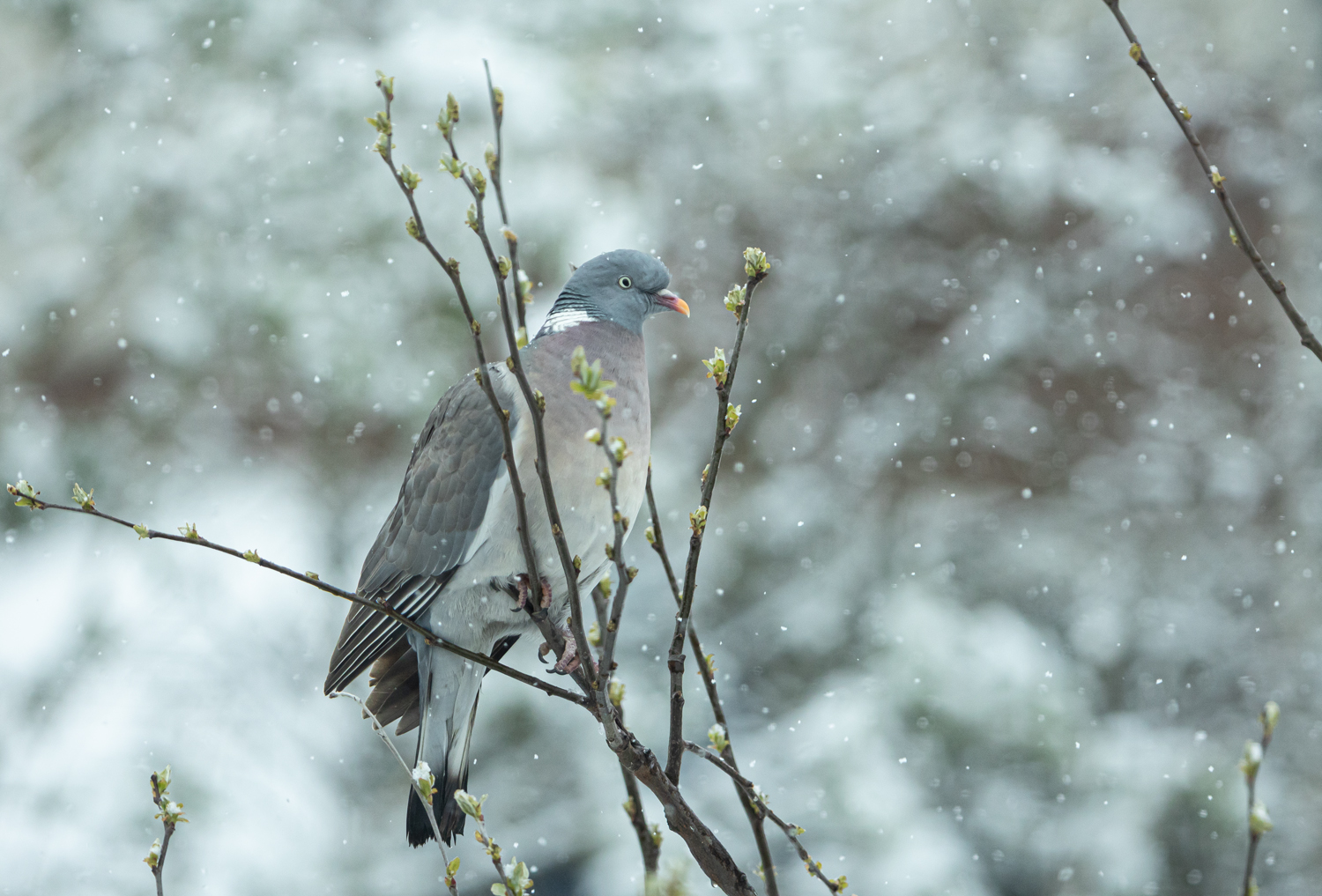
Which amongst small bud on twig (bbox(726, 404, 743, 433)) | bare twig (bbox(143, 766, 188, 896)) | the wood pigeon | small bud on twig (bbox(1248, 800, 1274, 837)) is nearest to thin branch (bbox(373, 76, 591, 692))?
small bud on twig (bbox(726, 404, 743, 433))

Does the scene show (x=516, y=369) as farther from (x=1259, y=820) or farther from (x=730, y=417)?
(x=1259, y=820)

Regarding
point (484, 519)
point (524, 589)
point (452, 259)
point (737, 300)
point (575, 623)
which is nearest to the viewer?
point (452, 259)

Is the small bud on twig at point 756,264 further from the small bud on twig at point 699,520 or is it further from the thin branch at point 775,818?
the thin branch at point 775,818

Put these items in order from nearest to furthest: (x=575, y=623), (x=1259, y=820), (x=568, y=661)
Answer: (x=1259, y=820) < (x=575, y=623) < (x=568, y=661)

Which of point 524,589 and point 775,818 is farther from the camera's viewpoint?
point 524,589

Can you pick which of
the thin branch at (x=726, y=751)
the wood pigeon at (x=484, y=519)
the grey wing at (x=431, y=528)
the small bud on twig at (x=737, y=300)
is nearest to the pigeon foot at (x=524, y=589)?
the wood pigeon at (x=484, y=519)

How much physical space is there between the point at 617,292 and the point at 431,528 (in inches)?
22.8

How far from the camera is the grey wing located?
197 cm

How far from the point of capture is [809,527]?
4.10 meters

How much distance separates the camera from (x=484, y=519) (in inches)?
77.7

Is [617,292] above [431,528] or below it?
above

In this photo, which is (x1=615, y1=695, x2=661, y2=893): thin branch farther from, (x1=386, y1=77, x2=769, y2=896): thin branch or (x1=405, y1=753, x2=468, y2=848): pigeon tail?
(x1=405, y1=753, x2=468, y2=848): pigeon tail

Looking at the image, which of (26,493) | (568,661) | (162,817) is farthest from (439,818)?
(26,493)

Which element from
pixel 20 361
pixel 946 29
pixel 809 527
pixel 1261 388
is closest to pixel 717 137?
pixel 946 29
